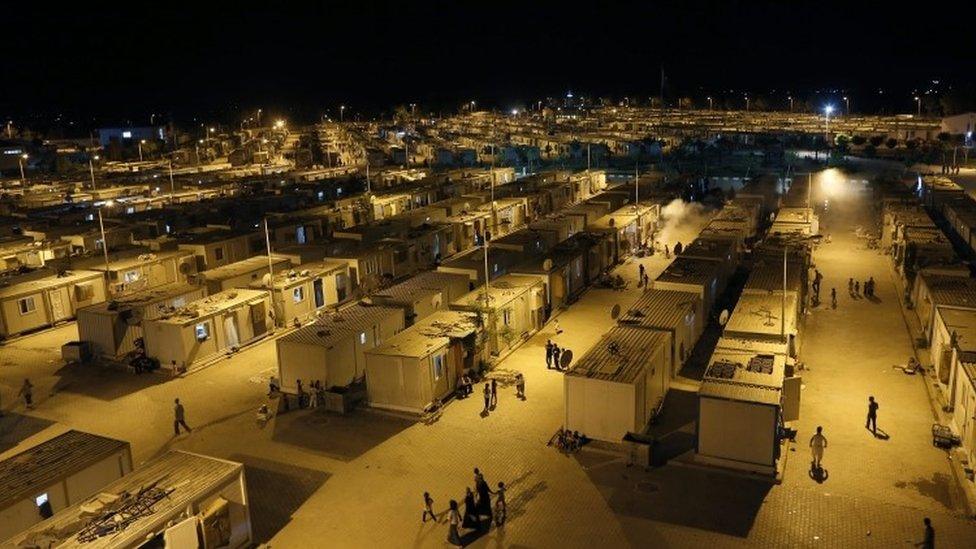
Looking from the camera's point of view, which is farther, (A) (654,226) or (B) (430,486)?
(A) (654,226)

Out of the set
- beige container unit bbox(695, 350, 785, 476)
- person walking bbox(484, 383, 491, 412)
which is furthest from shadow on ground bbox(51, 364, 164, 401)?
beige container unit bbox(695, 350, 785, 476)

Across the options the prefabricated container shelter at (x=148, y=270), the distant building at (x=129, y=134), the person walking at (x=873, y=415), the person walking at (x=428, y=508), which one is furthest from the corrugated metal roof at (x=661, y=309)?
the distant building at (x=129, y=134)

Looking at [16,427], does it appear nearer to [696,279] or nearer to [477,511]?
[477,511]

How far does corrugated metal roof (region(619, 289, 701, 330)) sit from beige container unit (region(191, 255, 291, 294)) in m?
15.5

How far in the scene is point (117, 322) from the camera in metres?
26.1

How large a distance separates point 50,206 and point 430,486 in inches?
2057

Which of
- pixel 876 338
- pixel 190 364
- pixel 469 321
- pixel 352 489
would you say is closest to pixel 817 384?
pixel 876 338

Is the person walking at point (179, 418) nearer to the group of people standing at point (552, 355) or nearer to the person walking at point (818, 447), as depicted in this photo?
the group of people standing at point (552, 355)

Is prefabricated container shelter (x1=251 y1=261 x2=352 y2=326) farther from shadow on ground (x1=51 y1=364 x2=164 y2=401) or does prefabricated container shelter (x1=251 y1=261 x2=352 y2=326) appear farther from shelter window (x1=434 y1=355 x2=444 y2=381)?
shelter window (x1=434 y1=355 x2=444 y2=381)

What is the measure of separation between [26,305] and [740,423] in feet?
92.0

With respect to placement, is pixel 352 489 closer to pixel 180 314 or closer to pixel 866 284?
pixel 180 314

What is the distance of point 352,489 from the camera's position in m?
16.8

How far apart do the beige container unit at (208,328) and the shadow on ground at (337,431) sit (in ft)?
19.6

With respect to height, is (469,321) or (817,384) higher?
(469,321)
